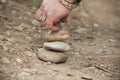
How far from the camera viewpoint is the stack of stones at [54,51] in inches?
82.0

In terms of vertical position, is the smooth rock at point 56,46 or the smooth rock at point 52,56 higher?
the smooth rock at point 56,46

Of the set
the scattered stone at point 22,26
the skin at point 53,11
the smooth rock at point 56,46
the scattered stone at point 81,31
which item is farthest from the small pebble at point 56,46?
the scattered stone at point 81,31

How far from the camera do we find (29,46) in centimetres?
228

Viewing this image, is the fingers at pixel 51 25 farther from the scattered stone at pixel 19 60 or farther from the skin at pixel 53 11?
the scattered stone at pixel 19 60

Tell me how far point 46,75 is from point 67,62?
26 cm

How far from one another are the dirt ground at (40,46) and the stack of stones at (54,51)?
30mm

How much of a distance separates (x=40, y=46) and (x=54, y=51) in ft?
0.61

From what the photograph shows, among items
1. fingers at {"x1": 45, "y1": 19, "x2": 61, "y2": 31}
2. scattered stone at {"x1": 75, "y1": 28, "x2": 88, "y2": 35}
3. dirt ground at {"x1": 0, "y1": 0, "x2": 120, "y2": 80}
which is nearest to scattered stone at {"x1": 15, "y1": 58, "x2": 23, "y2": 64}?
dirt ground at {"x1": 0, "y1": 0, "x2": 120, "y2": 80}

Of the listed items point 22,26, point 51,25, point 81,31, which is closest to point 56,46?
point 51,25

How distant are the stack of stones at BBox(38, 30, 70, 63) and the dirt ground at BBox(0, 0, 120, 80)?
0.03 m

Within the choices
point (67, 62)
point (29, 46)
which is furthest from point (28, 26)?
point (67, 62)

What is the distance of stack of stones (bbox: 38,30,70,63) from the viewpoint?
6.83 feet

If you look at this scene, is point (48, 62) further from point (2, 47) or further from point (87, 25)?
point (87, 25)

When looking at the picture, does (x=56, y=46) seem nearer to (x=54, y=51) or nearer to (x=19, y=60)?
(x=54, y=51)
